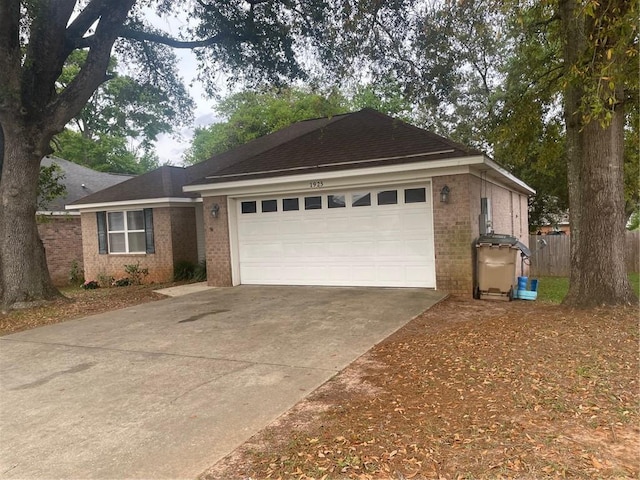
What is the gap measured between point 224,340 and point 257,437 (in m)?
3.16

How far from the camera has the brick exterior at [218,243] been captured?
11.8 meters

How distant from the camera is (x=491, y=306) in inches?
329

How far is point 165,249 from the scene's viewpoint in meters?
14.8

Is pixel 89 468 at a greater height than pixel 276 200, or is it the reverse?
pixel 276 200

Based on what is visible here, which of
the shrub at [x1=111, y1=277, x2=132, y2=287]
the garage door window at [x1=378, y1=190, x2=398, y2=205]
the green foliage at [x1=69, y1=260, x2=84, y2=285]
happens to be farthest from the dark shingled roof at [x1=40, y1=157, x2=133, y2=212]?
the garage door window at [x1=378, y1=190, x2=398, y2=205]

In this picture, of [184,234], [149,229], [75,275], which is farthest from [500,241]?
[75,275]

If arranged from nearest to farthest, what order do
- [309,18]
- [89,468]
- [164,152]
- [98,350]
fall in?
[89,468] < [98,350] < [309,18] < [164,152]

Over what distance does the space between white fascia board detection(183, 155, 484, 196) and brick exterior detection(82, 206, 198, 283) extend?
3105 millimetres

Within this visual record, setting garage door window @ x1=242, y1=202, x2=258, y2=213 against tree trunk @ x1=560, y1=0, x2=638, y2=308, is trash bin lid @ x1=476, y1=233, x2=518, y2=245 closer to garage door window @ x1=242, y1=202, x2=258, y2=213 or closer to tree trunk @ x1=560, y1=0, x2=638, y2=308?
tree trunk @ x1=560, y1=0, x2=638, y2=308

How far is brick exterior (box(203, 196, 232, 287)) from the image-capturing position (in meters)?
11.8

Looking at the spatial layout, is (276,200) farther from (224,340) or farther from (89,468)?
(89,468)

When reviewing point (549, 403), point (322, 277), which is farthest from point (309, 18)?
point (549, 403)

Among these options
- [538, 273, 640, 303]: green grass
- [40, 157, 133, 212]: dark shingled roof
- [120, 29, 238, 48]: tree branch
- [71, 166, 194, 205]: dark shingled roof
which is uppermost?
[120, 29, 238, 48]: tree branch

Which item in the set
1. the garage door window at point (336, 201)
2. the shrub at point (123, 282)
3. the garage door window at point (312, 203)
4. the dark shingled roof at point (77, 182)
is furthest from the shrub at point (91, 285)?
the garage door window at point (336, 201)
